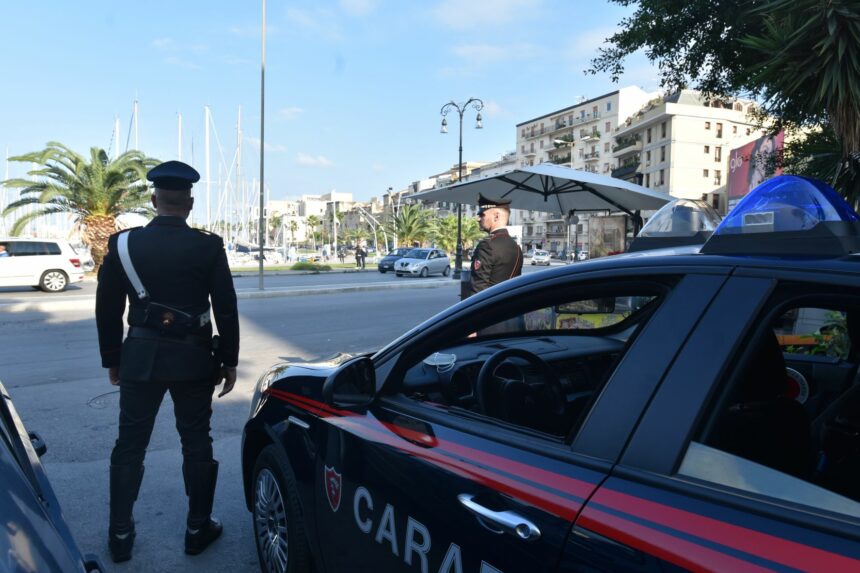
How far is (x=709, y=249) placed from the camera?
148cm

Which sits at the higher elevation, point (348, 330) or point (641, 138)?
point (641, 138)

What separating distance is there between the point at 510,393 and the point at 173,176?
1.94 meters

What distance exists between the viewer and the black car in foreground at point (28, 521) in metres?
1.13

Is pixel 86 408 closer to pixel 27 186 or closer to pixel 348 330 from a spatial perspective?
pixel 348 330

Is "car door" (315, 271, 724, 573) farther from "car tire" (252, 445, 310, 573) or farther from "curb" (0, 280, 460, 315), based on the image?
"curb" (0, 280, 460, 315)

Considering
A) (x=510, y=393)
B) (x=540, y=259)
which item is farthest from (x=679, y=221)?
(x=540, y=259)

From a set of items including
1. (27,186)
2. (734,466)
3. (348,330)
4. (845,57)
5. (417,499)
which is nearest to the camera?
(734,466)

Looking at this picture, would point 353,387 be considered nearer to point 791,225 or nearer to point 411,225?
point 791,225

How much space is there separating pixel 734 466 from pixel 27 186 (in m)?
27.3

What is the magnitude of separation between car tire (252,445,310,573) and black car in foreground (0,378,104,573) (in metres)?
0.79

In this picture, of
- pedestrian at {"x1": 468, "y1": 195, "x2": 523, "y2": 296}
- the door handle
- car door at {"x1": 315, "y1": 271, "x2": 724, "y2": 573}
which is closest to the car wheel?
pedestrian at {"x1": 468, "y1": 195, "x2": 523, "y2": 296}

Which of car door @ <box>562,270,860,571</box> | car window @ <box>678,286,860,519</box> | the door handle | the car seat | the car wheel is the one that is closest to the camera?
car door @ <box>562,270,860,571</box>

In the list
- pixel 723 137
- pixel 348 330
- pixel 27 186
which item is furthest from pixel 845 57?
pixel 723 137

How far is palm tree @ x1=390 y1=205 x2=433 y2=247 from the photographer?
56.5 m
